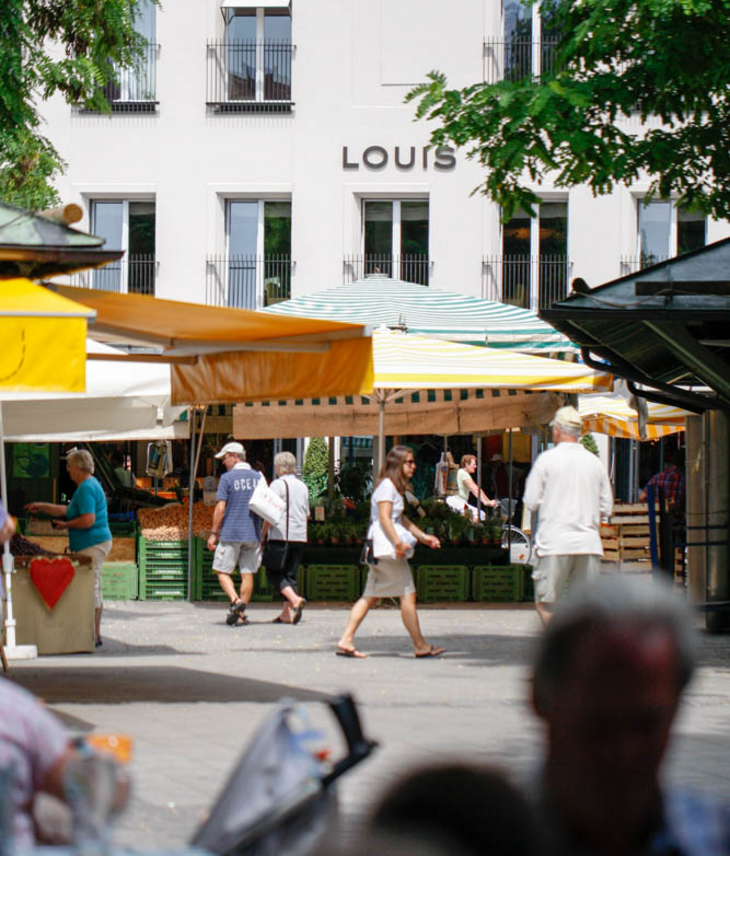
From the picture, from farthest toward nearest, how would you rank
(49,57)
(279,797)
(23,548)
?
(49,57)
(23,548)
(279,797)

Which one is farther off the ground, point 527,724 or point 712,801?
point 527,724

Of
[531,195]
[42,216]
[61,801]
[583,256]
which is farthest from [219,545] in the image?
[583,256]

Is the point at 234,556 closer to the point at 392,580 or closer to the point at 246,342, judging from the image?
the point at 392,580

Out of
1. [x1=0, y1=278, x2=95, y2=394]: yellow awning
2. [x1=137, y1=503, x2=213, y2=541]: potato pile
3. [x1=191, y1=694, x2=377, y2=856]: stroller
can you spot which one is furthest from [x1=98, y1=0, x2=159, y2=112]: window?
[x1=191, y1=694, x2=377, y2=856]: stroller

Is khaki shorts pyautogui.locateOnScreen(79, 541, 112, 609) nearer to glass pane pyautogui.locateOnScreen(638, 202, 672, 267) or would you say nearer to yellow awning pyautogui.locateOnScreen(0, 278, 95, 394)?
yellow awning pyautogui.locateOnScreen(0, 278, 95, 394)

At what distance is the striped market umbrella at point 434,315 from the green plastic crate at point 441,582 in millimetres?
2574

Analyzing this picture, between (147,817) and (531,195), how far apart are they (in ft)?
30.9

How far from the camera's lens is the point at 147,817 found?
12.9 ft

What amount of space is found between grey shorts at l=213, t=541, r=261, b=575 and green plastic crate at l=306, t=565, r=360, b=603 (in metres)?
1.64

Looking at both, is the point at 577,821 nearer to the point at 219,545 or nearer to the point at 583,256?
the point at 219,545

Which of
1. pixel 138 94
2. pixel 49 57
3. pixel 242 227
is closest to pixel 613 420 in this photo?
pixel 242 227

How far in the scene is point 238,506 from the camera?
1437 centimetres

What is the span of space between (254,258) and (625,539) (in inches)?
394

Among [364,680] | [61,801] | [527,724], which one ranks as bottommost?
[364,680]
